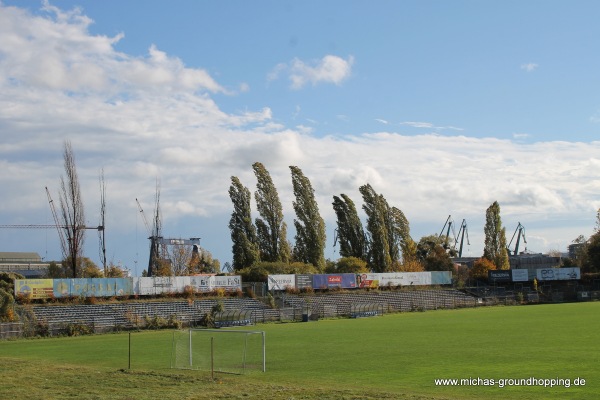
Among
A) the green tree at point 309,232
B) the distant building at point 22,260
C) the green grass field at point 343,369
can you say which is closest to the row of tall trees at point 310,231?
the green tree at point 309,232

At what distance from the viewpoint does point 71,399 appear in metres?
20.2

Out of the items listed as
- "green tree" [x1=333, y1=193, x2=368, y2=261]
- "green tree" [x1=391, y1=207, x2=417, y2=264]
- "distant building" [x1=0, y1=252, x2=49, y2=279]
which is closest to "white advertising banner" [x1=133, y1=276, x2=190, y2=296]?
"green tree" [x1=333, y1=193, x2=368, y2=261]

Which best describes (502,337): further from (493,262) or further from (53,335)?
(493,262)

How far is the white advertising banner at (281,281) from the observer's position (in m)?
81.4

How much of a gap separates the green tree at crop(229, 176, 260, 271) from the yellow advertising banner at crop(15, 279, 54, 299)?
105 ft

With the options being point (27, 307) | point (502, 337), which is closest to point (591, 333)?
point (502, 337)

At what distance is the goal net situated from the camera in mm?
26578

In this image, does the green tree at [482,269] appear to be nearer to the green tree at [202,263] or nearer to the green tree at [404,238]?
the green tree at [404,238]

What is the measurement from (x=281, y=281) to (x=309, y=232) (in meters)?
17.3

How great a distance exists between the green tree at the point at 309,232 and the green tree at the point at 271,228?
4.21 metres

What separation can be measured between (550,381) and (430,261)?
118 meters

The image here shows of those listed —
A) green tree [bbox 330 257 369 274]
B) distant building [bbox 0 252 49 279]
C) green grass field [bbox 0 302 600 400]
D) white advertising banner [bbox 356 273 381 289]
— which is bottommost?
green grass field [bbox 0 302 600 400]

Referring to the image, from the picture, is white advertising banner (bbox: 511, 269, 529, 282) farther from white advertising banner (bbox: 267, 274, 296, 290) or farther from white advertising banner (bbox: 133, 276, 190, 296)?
white advertising banner (bbox: 133, 276, 190, 296)

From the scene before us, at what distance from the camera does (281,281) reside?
82812 mm
